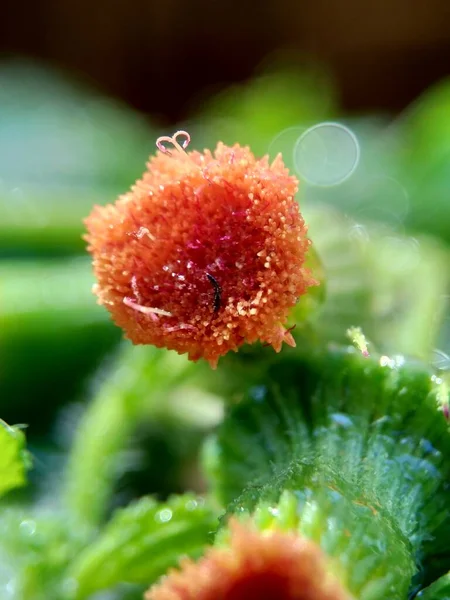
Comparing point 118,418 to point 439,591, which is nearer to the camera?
point 439,591

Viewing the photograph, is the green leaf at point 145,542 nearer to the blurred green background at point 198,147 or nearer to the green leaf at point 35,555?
the green leaf at point 35,555

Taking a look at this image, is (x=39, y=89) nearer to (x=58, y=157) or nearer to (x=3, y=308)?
(x=58, y=157)

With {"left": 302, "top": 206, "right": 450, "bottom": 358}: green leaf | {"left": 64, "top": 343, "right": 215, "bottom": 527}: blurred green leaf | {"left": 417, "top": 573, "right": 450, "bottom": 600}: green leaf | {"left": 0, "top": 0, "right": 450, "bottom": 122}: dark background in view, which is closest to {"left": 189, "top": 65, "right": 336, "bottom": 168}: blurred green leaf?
{"left": 0, "top": 0, "right": 450, "bottom": 122}: dark background

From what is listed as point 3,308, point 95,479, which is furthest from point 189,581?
point 3,308

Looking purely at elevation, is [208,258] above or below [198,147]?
below

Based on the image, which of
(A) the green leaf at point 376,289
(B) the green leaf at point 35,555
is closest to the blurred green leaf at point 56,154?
(A) the green leaf at point 376,289

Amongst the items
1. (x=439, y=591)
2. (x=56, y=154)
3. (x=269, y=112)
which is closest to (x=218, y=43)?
(x=269, y=112)

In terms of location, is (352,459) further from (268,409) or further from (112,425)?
(112,425)
